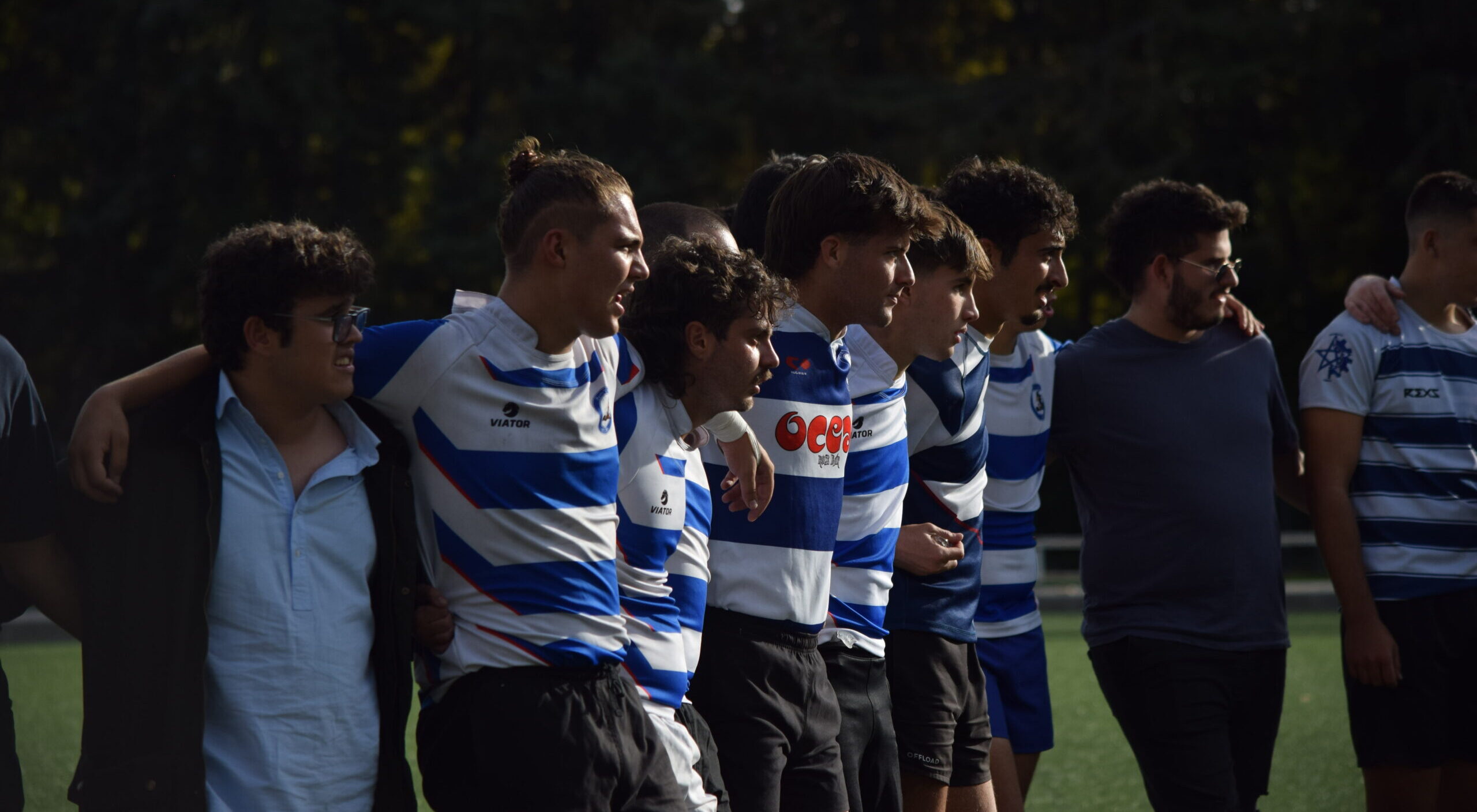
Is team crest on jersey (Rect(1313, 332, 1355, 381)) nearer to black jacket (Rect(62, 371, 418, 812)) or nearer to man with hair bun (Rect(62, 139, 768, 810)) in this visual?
→ man with hair bun (Rect(62, 139, 768, 810))

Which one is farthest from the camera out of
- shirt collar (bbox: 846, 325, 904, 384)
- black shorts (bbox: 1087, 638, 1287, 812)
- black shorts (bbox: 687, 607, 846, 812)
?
black shorts (bbox: 1087, 638, 1287, 812)

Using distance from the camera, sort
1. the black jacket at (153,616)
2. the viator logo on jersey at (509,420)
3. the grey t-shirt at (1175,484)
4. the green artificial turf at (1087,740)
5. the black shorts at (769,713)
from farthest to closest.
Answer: the green artificial turf at (1087,740)
the grey t-shirt at (1175,484)
the black shorts at (769,713)
the viator logo on jersey at (509,420)
the black jacket at (153,616)

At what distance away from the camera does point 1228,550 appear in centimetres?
470

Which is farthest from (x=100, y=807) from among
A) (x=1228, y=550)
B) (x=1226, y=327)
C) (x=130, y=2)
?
(x=130, y=2)

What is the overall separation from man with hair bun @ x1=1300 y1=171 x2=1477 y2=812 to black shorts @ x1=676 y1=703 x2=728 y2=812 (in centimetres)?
264

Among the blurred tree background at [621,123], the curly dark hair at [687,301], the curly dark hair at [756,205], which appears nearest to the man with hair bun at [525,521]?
the curly dark hair at [687,301]

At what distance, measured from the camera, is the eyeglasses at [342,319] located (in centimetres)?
304

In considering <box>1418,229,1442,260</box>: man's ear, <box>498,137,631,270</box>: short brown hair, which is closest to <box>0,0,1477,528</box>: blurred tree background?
<box>1418,229,1442,260</box>: man's ear

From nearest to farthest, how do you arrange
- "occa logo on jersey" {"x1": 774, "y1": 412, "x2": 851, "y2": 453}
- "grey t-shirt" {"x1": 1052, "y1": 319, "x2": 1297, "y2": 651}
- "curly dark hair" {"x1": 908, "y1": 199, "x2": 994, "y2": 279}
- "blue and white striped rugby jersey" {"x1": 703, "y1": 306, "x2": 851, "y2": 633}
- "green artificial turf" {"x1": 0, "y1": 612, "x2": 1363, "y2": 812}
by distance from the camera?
1. "blue and white striped rugby jersey" {"x1": 703, "y1": 306, "x2": 851, "y2": 633}
2. "occa logo on jersey" {"x1": 774, "y1": 412, "x2": 851, "y2": 453}
3. "curly dark hair" {"x1": 908, "y1": 199, "x2": 994, "y2": 279}
4. "grey t-shirt" {"x1": 1052, "y1": 319, "x2": 1297, "y2": 651}
5. "green artificial turf" {"x1": 0, "y1": 612, "x2": 1363, "y2": 812}

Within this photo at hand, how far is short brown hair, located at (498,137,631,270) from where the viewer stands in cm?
329

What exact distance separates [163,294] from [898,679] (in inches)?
867

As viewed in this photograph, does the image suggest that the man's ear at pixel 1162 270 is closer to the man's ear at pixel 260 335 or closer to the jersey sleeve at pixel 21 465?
the man's ear at pixel 260 335

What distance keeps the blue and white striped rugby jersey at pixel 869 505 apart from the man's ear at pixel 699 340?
536 mm

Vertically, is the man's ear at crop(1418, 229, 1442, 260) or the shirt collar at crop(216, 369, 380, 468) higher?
→ the man's ear at crop(1418, 229, 1442, 260)
